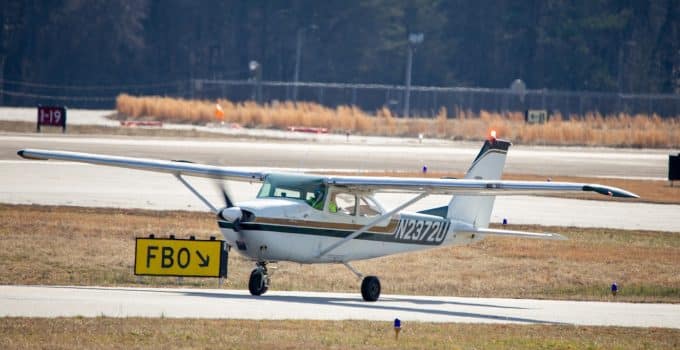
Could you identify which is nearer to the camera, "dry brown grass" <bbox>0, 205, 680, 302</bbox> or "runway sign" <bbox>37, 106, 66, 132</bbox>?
"dry brown grass" <bbox>0, 205, 680, 302</bbox>

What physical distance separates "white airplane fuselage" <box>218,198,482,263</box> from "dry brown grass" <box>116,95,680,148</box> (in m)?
51.3

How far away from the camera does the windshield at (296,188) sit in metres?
21.5

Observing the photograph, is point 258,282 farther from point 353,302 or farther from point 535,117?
point 535,117

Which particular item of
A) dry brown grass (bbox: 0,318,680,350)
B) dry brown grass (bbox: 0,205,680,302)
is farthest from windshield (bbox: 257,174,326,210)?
dry brown grass (bbox: 0,318,680,350)

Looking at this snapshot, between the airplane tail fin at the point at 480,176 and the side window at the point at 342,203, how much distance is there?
2.68 m

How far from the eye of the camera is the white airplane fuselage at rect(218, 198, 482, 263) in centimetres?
2062

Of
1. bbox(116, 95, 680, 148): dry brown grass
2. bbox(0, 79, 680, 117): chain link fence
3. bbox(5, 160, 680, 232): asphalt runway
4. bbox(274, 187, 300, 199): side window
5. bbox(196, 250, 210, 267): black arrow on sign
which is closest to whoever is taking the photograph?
bbox(274, 187, 300, 199): side window

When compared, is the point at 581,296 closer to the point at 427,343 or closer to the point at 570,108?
the point at 427,343

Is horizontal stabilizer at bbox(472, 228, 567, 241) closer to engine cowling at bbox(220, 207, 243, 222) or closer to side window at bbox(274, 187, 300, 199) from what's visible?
side window at bbox(274, 187, 300, 199)

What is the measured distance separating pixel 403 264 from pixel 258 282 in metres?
7.22

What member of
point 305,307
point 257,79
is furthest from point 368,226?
point 257,79

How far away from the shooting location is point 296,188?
70.7 ft

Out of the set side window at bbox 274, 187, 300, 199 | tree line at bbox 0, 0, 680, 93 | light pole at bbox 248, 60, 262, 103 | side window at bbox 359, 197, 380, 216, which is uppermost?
tree line at bbox 0, 0, 680, 93

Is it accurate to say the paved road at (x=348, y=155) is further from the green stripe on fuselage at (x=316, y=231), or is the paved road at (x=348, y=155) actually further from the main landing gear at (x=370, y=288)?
the main landing gear at (x=370, y=288)
